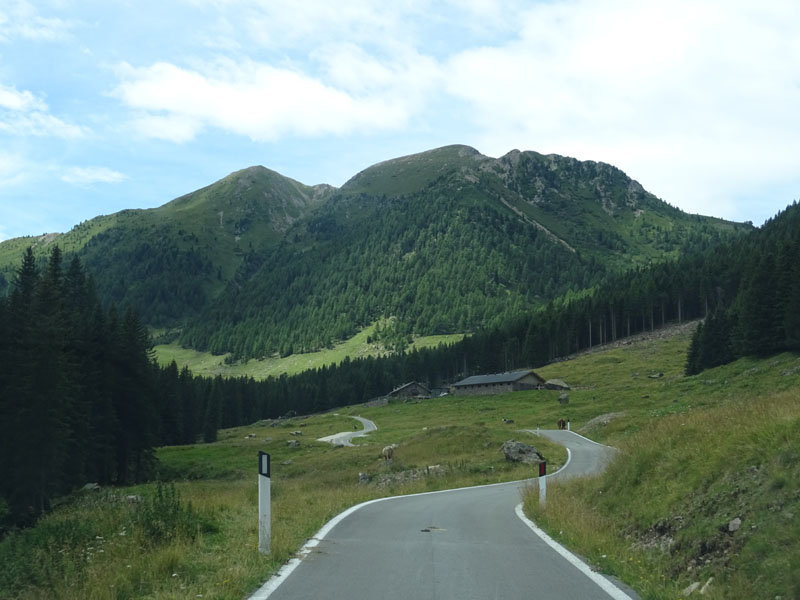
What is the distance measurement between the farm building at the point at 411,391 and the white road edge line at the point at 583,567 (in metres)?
128

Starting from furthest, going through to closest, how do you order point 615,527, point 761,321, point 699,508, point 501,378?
point 501,378
point 761,321
point 615,527
point 699,508

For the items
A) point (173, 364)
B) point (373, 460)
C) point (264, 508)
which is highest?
point (264, 508)

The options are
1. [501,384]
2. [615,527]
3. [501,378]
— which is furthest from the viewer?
[501,378]

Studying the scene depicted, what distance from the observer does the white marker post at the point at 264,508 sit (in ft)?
30.1

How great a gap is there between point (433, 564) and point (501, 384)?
360 feet

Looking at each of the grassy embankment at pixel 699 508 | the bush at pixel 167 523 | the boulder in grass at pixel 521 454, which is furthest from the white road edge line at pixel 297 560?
the boulder in grass at pixel 521 454

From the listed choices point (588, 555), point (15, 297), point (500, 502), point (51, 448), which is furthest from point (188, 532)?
point (15, 297)

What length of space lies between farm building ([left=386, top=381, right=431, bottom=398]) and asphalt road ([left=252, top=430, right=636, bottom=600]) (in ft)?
413

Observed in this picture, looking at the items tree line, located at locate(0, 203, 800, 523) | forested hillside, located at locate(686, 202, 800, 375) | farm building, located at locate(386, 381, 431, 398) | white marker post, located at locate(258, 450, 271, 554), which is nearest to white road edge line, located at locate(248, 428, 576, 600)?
white marker post, located at locate(258, 450, 271, 554)

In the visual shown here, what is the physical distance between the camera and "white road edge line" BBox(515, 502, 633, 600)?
7191 mm

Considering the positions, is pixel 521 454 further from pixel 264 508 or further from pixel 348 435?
pixel 348 435

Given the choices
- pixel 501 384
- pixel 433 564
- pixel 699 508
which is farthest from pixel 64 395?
pixel 501 384

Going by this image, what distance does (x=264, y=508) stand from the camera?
9.54 metres

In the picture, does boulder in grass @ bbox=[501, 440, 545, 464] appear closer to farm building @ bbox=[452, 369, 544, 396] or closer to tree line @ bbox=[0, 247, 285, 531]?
tree line @ bbox=[0, 247, 285, 531]
